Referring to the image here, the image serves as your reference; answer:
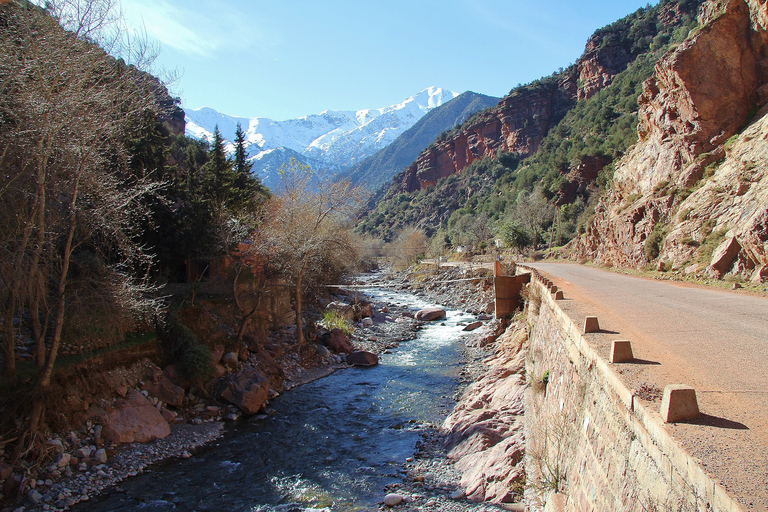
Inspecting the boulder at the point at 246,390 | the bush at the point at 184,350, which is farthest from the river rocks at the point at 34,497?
the bush at the point at 184,350

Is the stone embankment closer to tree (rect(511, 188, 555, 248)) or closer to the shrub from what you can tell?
the shrub

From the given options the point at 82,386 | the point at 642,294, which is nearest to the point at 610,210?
the point at 642,294

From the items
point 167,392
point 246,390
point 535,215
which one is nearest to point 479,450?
point 246,390

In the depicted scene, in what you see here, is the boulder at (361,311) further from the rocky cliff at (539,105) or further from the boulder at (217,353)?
the rocky cliff at (539,105)

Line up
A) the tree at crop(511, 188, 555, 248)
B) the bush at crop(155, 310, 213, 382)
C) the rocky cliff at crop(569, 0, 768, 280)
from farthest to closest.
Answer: the tree at crop(511, 188, 555, 248) < the rocky cliff at crop(569, 0, 768, 280) < the bush at crop(155, 310, 213, 382)

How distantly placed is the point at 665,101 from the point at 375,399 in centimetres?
2429

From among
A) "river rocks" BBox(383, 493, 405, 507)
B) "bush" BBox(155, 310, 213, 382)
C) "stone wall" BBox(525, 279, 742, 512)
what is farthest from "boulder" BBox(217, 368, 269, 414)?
"stone wall" BBox(525, 279, 742, 512)

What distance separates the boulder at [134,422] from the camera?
10633 mm

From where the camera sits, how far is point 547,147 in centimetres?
8800

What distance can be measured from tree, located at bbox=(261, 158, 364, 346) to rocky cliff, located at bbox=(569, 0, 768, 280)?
524 inches

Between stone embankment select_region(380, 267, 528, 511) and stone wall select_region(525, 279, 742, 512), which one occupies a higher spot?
stone wall select_region(525, 279, 742, 512)

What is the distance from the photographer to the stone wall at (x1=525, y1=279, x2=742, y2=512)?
9.83 feet

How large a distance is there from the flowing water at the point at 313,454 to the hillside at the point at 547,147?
37820mm

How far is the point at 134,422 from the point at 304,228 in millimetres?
10049
